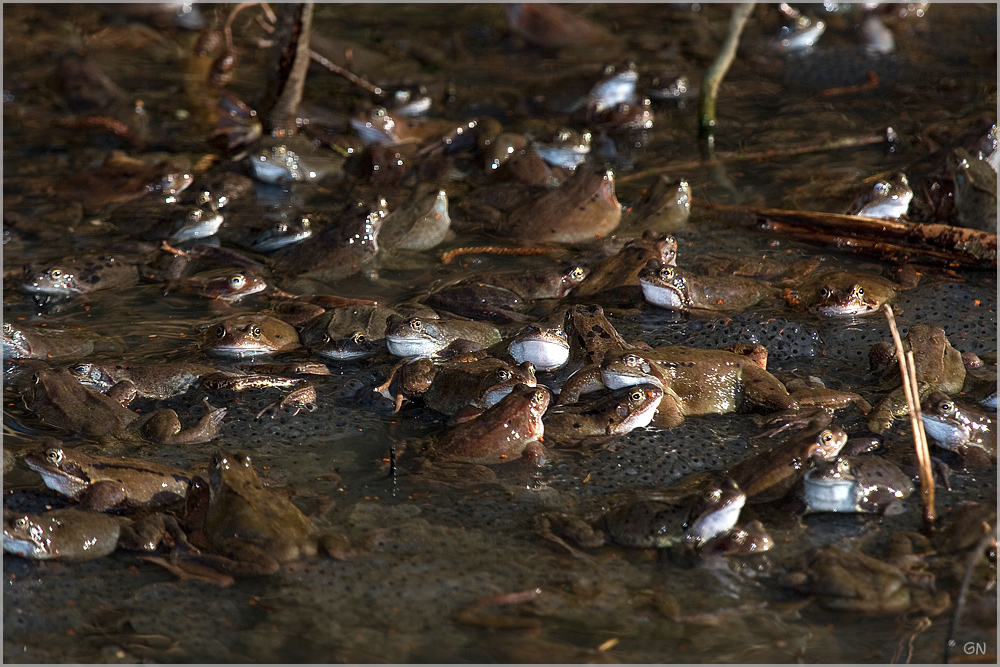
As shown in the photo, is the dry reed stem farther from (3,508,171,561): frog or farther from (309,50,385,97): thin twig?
(309,50,385,97): thin twig

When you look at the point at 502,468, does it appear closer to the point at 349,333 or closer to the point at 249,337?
the point at 349,333

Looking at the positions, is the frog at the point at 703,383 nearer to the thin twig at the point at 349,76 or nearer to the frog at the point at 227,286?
the frog at the point at 227,286

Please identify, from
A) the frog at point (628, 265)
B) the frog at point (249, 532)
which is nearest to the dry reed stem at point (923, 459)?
the frog at point (628, 265)

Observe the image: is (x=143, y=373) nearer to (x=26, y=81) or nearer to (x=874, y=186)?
(x=874, y=186)

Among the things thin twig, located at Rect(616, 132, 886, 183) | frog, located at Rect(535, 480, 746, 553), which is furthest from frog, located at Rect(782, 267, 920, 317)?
thin twig, located at Rect(616, 132, 886, 183)

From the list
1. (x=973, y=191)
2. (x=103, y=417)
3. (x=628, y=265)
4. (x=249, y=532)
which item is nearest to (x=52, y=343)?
(x=103, y=417)
